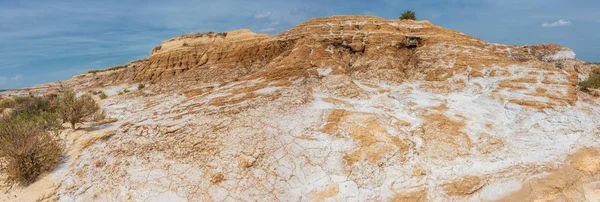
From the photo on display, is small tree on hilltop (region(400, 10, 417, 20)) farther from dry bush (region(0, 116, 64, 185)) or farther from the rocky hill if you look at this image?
dry bush (region(0, 116, 64, 185))

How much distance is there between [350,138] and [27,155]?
7.67m

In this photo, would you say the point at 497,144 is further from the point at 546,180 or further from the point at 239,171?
the point at 239,171

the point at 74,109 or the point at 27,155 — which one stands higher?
the point at 74,109

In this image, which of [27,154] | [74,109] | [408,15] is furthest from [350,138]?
[408,15]

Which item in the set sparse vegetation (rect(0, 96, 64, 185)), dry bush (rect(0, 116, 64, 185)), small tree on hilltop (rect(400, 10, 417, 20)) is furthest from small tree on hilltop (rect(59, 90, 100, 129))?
small tree on hilltop (rect(400, 10, 417, 20))

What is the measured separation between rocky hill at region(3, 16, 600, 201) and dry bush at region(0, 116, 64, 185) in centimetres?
33

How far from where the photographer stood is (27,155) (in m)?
6.20

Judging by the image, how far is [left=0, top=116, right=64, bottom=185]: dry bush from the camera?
19.9 feet

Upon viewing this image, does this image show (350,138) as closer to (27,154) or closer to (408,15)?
(27,154)

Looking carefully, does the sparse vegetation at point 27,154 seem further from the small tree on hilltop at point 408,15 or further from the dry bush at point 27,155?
the small tree on hilltop at point 408,15

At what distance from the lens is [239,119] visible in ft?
28.8

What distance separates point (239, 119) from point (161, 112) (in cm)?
334

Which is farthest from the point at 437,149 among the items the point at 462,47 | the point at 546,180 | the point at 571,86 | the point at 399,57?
the point at 462,47

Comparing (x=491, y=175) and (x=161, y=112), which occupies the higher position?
(x=161, y=112)
